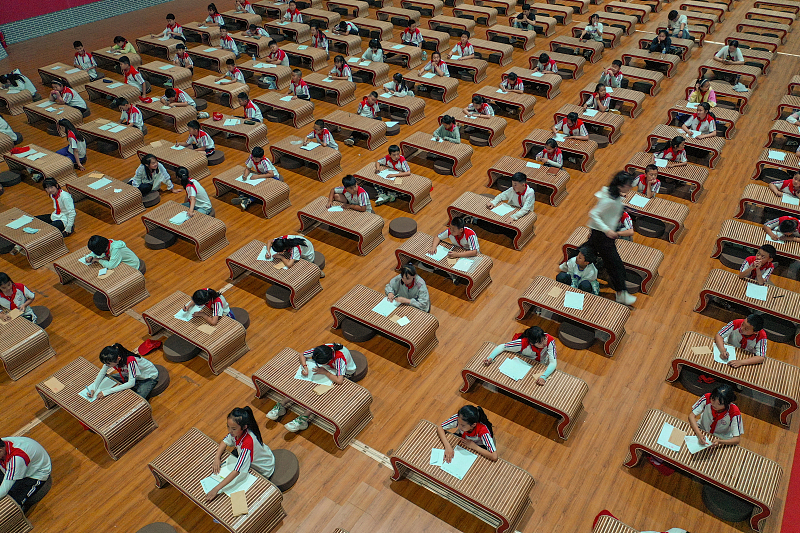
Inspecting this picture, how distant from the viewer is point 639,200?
1013 centimetres

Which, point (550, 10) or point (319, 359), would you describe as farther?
point (550, 10)

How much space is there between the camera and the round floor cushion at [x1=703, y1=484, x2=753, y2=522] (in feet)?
19.7

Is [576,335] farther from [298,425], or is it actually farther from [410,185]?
[410,185]

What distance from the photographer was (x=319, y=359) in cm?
672

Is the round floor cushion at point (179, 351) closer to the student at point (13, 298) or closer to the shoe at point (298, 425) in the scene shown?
the shoe at point (298, 425)

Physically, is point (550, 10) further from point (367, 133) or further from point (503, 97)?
point (367, 133)

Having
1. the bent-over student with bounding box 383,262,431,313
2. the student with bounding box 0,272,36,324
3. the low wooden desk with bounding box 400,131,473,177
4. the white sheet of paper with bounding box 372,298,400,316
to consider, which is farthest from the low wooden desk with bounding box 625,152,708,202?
the student with bounding box 0,272,36,324

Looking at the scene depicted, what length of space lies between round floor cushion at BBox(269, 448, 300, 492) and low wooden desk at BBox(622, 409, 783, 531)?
3.82 metres

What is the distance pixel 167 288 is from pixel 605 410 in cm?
689

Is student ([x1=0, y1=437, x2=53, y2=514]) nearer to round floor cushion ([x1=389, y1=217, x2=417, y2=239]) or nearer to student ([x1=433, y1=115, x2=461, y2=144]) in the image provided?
round floor cushion ([x1=389, y1=217, x2=417, y2=239])

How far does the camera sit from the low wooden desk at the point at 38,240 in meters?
9.54

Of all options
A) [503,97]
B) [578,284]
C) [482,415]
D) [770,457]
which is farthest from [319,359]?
[503,97]

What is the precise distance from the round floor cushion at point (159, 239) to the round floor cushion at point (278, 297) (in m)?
2.43

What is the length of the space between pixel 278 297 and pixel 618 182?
17.3 feet
